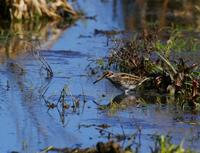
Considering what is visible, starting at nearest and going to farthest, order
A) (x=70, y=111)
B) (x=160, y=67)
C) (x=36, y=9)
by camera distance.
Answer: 1. (x=70, y=111)
2. (x=160, y=67)
3. (x=36, y=9)

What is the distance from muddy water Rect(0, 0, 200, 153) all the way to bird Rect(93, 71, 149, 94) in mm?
138

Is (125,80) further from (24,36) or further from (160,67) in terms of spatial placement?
(24,36)

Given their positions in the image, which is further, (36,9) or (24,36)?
(36,9)

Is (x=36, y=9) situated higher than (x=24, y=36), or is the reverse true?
(x=36, y=9)

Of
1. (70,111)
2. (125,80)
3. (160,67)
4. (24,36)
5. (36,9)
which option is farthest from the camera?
(36,9)

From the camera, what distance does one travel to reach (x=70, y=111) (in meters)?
8.22

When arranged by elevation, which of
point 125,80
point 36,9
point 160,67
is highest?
point 36,9

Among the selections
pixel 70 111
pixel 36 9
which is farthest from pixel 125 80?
pixel 36 9

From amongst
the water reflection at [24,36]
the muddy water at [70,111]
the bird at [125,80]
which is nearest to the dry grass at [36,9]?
the water reflection at [24,36]

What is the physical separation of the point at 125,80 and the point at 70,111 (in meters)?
1.23

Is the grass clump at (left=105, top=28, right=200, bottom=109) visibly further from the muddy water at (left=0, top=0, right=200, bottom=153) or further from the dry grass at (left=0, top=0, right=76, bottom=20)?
the dry grass at (left=0, top=0, right=76, bottom=20)

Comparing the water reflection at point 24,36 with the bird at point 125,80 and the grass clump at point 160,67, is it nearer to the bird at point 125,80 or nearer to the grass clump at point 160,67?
the grass clump at point 160,67

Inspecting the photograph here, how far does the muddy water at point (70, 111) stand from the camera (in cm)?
711

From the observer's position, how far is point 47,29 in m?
14.9
